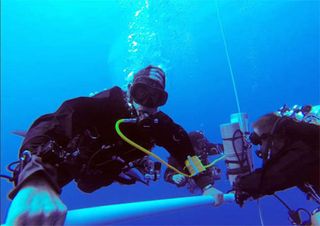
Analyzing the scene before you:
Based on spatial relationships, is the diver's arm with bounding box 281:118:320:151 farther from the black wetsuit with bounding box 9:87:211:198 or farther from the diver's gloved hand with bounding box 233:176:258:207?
the black wetsuit with bounding box 9:87:211:198

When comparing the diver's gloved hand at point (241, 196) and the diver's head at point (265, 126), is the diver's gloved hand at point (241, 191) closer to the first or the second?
the diver's gloved hand at point (241, 196)

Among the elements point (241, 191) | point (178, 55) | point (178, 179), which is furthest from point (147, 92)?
point (178, 55)

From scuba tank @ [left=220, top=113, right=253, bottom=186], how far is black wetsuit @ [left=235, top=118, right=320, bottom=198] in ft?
3.55

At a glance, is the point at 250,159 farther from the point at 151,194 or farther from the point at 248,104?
the point at 248,104

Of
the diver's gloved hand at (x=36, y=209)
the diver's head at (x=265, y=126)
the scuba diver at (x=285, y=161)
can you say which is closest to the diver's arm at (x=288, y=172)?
the scuba diver at (x=285, y=161)

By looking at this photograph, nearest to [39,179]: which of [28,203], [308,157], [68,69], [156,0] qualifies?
[28,203]

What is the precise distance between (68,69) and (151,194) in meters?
24.8

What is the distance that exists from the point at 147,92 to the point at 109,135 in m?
0.51

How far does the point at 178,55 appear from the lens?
1355 inches

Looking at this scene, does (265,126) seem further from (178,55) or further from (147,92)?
(178,55)

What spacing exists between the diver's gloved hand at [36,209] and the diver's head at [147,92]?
5.01 ft

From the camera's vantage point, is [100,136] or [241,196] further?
[100,136]

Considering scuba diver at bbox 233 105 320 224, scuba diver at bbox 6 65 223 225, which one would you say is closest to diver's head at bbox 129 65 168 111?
scuba diver at bbox 6 65 223 225

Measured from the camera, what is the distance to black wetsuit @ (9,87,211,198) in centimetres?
197
